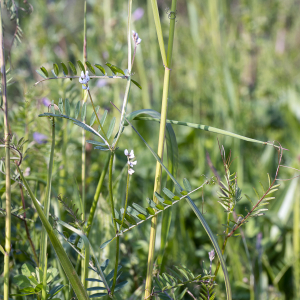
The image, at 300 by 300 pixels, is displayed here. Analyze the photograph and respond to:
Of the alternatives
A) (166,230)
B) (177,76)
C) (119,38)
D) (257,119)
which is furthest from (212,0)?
(166,230)

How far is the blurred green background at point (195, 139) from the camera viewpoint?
0.55 m

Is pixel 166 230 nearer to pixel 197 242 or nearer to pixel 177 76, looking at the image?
pixel 197 242

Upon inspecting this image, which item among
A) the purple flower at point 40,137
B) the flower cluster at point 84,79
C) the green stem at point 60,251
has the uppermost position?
the flower cluster at point 84,79

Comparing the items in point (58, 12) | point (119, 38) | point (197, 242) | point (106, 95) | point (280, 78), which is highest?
point (58, 12)

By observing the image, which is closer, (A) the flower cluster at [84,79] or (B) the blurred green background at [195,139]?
(A) the flower cluster at [84,79]

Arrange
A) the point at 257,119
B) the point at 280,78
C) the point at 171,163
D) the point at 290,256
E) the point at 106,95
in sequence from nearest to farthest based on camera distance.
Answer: the point at 171,163 → the point at 290,256 → the point at 106,95 → the point at 257,119 → the point at 280,78

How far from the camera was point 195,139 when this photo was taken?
109cm

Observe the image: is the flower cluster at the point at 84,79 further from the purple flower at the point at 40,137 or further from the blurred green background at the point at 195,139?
the purple flower at the point at 40,137

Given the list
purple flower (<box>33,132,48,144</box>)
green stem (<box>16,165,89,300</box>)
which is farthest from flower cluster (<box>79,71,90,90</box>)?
purple flower (<box>33,132,48,144</box>)

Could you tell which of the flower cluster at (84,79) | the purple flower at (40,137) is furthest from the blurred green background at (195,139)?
the flower cluster at (84,79)

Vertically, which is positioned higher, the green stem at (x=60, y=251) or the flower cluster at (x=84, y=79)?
the flower cluster at (x=84, y=79)

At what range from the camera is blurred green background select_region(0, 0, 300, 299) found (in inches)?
21.8

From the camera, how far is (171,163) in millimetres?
361

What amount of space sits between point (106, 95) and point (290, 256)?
75cm
